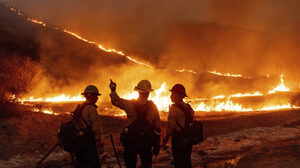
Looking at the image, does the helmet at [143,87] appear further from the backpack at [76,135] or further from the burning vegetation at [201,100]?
the burning vegetation at [201,100]

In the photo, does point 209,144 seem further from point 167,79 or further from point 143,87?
point 167,79

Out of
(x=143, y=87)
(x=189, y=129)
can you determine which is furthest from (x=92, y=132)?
(x=189, y=129)

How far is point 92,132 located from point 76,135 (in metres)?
0.30

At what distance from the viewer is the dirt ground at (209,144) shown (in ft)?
31.9

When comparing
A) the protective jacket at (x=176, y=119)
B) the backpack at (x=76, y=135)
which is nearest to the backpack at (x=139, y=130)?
the protective jacket at (x=176, y=119)

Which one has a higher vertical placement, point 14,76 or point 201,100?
point 14,76

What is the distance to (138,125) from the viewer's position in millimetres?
5613

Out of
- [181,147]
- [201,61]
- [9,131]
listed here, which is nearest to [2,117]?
[9,131]

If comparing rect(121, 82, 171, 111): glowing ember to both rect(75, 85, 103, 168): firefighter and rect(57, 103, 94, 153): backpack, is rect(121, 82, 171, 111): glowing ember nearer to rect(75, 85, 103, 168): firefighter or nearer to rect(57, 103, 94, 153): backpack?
rect(75, 85, 103, 168): firefighter

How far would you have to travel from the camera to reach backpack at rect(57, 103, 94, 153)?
18.6ft

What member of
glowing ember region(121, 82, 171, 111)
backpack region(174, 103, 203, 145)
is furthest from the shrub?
backpack region(174, 103, 203, 145)

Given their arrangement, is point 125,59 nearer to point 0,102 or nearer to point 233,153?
point 0,102

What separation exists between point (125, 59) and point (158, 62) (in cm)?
941

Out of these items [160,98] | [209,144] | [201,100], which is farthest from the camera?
[201,100]
